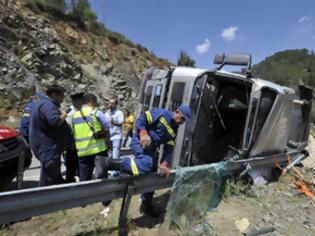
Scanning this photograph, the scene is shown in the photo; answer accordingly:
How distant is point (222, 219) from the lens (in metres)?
4.71

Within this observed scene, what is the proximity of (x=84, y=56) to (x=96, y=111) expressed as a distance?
16.2 m

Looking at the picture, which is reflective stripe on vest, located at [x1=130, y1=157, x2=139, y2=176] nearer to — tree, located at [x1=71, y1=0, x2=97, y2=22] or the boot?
the boot

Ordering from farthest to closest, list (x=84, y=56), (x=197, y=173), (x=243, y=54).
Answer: (x=84, y=56) → (x=243, y=54) → (x=197, y=173)

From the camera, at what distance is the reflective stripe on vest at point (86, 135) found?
15.6 ft

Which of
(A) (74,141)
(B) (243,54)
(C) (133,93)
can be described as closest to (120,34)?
(C) (133,93)

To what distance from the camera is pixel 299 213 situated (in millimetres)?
5387

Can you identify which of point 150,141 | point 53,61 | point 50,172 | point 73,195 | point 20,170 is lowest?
point 20,170

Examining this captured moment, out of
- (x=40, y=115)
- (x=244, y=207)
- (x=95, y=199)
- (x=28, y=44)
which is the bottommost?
(x=244, y=207)

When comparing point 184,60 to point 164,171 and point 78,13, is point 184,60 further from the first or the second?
point 164,171

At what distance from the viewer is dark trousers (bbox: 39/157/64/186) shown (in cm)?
451

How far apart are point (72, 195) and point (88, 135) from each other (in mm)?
1370

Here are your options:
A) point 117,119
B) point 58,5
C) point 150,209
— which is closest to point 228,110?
point 117,119

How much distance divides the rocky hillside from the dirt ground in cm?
960

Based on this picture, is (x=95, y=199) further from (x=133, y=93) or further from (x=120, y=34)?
(x=120, y=34)
